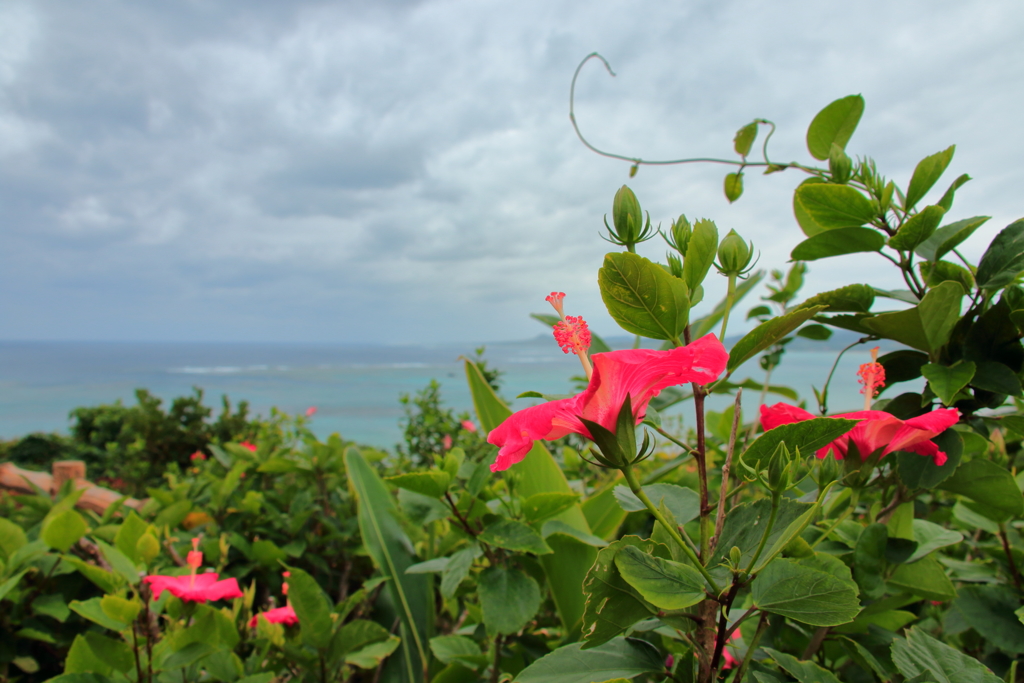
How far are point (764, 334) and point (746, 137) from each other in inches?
22.9

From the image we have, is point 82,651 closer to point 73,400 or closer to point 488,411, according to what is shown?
point 488,411

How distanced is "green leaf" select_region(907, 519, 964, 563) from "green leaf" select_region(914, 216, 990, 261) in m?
0.33

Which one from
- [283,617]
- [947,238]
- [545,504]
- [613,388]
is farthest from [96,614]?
[947,238]

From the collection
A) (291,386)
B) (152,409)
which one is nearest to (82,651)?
(152,409)

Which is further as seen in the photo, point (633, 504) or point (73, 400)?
point (73, 400)

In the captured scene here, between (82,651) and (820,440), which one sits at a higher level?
(820,440)

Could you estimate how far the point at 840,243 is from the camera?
647mm

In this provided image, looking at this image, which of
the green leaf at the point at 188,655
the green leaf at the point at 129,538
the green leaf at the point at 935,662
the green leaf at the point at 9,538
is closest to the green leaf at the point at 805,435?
the green leaf at the point at 935,662

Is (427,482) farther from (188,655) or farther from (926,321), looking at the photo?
(926,321)

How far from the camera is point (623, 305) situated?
0.45 meters

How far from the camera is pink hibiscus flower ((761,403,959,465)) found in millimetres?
438

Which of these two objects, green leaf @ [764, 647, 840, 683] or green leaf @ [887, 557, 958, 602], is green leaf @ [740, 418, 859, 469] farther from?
green leaf @ [887, 557, 958, 602]

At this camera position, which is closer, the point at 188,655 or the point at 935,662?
the point at 935,662

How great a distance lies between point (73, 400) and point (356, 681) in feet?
95.5
